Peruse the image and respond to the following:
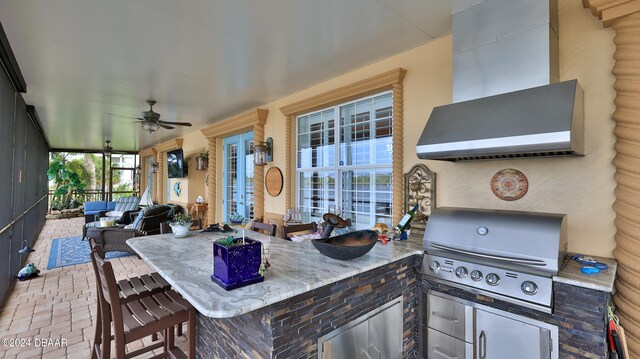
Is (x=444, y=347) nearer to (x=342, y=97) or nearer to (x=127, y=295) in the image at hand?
(x=127, y=295)

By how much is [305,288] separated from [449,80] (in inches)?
83.4

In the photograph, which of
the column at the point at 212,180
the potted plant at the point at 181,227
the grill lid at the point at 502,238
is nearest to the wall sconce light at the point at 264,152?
the column at the point at 212,180

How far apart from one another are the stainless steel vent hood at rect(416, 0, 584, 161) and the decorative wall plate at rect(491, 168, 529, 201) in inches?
A: 10.4

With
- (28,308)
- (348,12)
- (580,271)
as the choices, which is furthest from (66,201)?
(580,271)

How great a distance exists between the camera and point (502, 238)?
166 centimetres

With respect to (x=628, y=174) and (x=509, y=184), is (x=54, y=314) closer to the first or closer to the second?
(x=509, y=184)

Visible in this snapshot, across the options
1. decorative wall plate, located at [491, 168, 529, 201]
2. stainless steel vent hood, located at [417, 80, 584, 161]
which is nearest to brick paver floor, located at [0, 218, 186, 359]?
stainless steel vent hood, located at [417, 80, 584, 161]

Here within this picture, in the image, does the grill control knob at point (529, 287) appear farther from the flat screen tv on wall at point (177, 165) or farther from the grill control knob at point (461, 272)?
the flat screen tv on wall at point (177, 165)

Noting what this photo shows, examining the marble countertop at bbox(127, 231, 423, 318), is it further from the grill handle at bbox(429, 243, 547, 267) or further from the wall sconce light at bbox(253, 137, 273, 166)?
the wall sconce light at bbox(253, 137, 273, 166)

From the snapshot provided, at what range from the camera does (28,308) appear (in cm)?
305

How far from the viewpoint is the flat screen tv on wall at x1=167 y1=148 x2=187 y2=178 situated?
7.18 meters

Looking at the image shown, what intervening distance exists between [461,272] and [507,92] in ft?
3.86

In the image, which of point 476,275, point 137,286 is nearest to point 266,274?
point 137,286

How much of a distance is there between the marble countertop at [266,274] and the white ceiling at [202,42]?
169 cm
